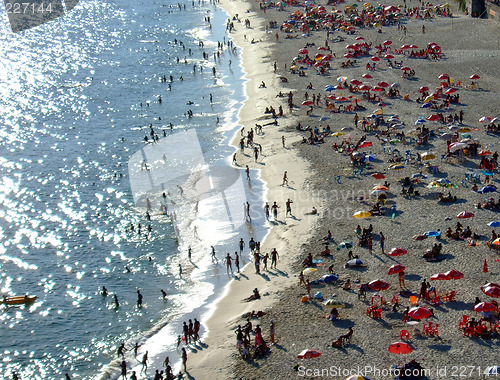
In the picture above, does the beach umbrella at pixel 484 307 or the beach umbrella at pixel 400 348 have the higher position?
the beach umbrella at pixel 484 307

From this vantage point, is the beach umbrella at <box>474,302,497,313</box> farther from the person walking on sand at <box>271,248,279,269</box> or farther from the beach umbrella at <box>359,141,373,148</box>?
the beach umbrella at <box>359,141,373,148</box>

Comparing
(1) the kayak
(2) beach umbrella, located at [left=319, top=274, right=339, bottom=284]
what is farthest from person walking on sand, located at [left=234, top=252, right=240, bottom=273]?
(1) the kayak

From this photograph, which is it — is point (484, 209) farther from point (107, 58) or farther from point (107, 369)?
point (107, 58)

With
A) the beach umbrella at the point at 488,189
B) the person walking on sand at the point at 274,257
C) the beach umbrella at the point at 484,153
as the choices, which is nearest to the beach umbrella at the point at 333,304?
the person walking on sand at the point at 274,257

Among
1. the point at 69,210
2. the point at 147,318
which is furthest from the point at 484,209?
the point at 69,210

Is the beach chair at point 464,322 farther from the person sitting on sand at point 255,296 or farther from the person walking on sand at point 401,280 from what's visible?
the person sitting on sand at point 255,296

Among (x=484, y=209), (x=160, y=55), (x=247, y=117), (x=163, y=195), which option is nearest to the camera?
(x=484, y=209)
